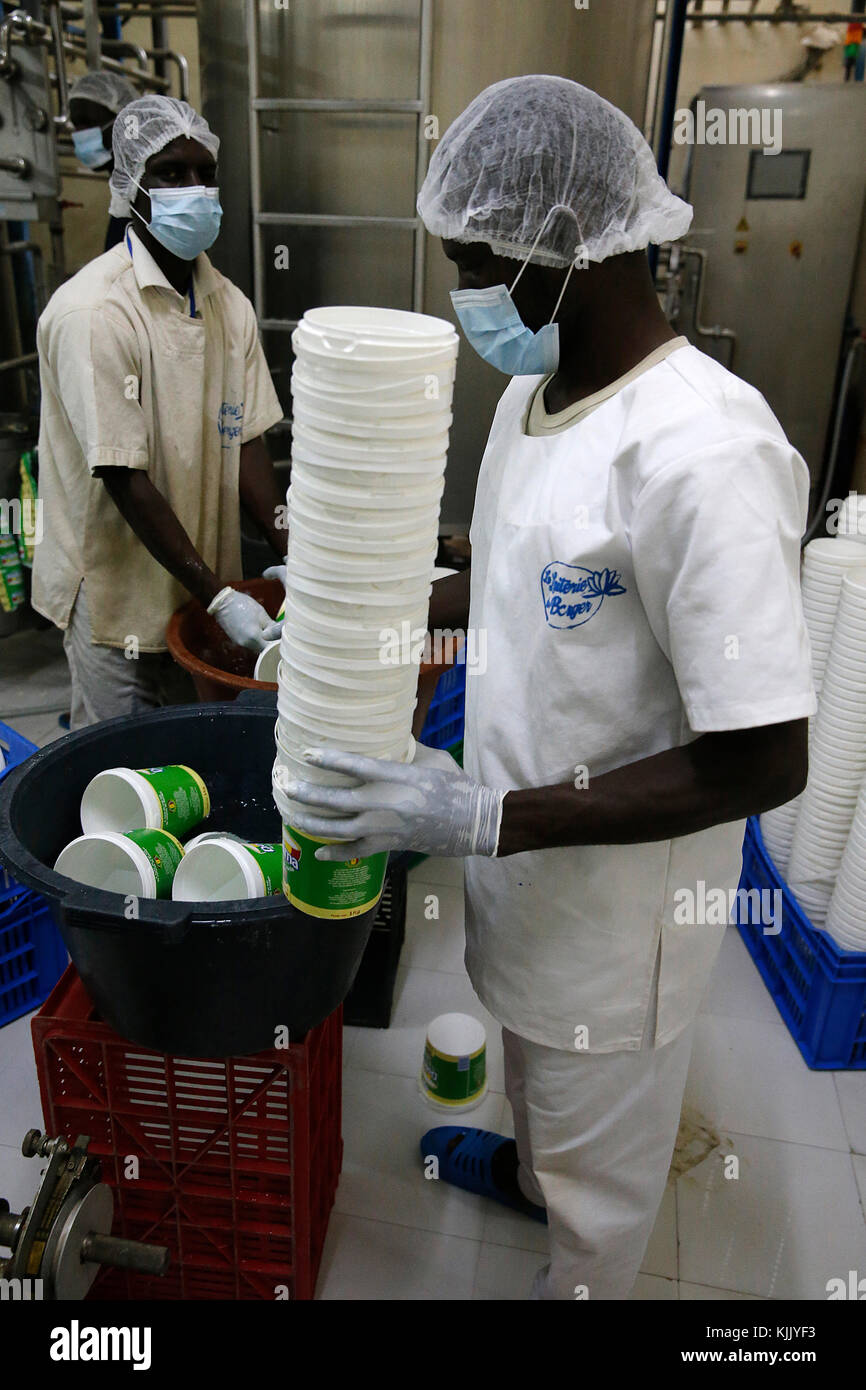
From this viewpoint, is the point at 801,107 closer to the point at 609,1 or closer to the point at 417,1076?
the point at 609,1

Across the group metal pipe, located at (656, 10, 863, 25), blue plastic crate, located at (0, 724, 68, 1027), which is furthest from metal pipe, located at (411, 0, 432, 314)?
metal pipe, located at (656, 10, 863, 25)

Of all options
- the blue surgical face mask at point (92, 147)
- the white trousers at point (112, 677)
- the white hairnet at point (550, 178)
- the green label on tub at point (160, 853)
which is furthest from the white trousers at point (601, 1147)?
the blue surgical face mask at point (92, 147)

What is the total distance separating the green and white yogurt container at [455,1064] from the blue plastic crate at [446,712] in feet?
2.28

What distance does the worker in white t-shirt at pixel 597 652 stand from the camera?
2.89 feet

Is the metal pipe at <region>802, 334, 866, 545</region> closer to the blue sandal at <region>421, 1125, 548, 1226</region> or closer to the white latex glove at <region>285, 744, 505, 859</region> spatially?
the blue sandal at <region>421, 1125, 548, 1226</region>

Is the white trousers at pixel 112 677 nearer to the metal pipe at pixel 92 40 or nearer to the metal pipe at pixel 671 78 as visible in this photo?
the metal pipe at pixel 92 40

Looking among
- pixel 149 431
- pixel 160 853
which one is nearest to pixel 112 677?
pixel 149 431

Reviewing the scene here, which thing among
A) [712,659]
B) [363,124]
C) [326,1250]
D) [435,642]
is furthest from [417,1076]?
[363,124]

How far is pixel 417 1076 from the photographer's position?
192 centimetres

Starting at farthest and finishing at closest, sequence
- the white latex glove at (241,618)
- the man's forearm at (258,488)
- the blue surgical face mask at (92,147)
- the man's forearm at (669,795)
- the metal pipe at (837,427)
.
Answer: the metal pipe at (837,427)
the blue surgical face mask at (92,147)
the man's forearm at (258,488)
the white latex glove at (241,618)
the man's forearm at (669,795)

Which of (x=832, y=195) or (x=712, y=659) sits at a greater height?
(x=832, y=195)

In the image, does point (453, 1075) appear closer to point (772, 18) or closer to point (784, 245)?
point (784, 245)

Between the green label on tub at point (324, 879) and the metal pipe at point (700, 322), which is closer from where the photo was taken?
the green label on tub at point (324, 879)
